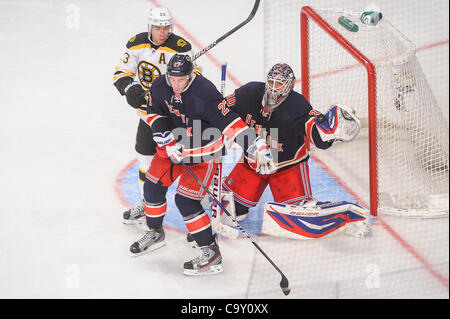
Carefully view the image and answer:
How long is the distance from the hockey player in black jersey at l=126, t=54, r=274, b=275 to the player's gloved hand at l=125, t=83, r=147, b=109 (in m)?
0.24

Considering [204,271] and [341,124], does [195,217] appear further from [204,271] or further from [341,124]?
[341,124]

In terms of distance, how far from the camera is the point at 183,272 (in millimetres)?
4254

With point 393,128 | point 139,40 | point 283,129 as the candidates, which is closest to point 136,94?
point 139,40

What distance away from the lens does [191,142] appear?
425 centimetres

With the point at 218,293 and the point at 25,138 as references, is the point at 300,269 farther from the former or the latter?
the point at 25,138

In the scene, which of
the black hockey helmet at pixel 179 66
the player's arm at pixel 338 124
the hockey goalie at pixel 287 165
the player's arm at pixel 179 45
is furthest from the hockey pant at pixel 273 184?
the black hockey helmet at pixel 179 66

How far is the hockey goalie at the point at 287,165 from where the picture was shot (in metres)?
4.30

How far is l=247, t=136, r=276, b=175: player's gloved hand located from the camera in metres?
4.08

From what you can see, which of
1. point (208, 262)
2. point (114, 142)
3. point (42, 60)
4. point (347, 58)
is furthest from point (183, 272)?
point (42, 60)

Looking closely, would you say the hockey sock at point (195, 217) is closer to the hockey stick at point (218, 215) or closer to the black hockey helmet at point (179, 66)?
the hockey stick at point (218, 215)

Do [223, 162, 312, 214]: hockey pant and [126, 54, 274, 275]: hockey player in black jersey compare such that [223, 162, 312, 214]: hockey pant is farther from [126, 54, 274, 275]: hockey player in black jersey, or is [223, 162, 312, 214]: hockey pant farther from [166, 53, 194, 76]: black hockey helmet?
[166, 53, 194, 76]: black hockey helmet

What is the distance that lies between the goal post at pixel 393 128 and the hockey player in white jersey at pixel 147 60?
1024mm

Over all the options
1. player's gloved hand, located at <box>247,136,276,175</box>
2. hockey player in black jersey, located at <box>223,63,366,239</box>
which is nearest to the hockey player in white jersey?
hockey player in black jersey, located at <box>223,63,366,239</box>

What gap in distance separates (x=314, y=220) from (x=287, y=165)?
34 cm
